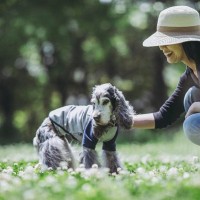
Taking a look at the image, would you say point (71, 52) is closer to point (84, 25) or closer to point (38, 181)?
point (84, 25)

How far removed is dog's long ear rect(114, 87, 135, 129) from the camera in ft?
19.8

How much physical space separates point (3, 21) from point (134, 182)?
21.6 metres

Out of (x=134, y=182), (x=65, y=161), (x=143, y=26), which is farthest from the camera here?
(x=143, y=26)

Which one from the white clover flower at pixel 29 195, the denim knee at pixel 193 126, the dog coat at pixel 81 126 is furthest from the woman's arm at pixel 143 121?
the white clover flower at pixel 29 195

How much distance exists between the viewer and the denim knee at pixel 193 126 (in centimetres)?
616

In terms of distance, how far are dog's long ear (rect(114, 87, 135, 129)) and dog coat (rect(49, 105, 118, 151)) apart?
0.12 m

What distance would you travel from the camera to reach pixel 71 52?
3262 centimetres

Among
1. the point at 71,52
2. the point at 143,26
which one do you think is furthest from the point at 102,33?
the point at 71,52

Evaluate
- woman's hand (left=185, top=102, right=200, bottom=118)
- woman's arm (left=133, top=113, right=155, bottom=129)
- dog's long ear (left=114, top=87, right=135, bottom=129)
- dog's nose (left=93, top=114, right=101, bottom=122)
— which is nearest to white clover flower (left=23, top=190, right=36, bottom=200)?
dog's nose (left=93, top=114, right=101, bottom=122)

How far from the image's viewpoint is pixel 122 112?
608 centimetres

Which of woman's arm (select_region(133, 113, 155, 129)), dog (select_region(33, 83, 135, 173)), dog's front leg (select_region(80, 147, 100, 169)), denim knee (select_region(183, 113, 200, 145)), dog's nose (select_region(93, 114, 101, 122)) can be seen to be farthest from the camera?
woman's arm (select_region(133, 113, 155, 129))

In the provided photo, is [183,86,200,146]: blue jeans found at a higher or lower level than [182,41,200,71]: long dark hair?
lower

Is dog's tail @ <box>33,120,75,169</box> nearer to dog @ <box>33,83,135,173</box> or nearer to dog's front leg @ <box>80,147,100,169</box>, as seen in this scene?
dog @ <box>33,83,135,173</box>

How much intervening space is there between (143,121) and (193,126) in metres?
0.64
